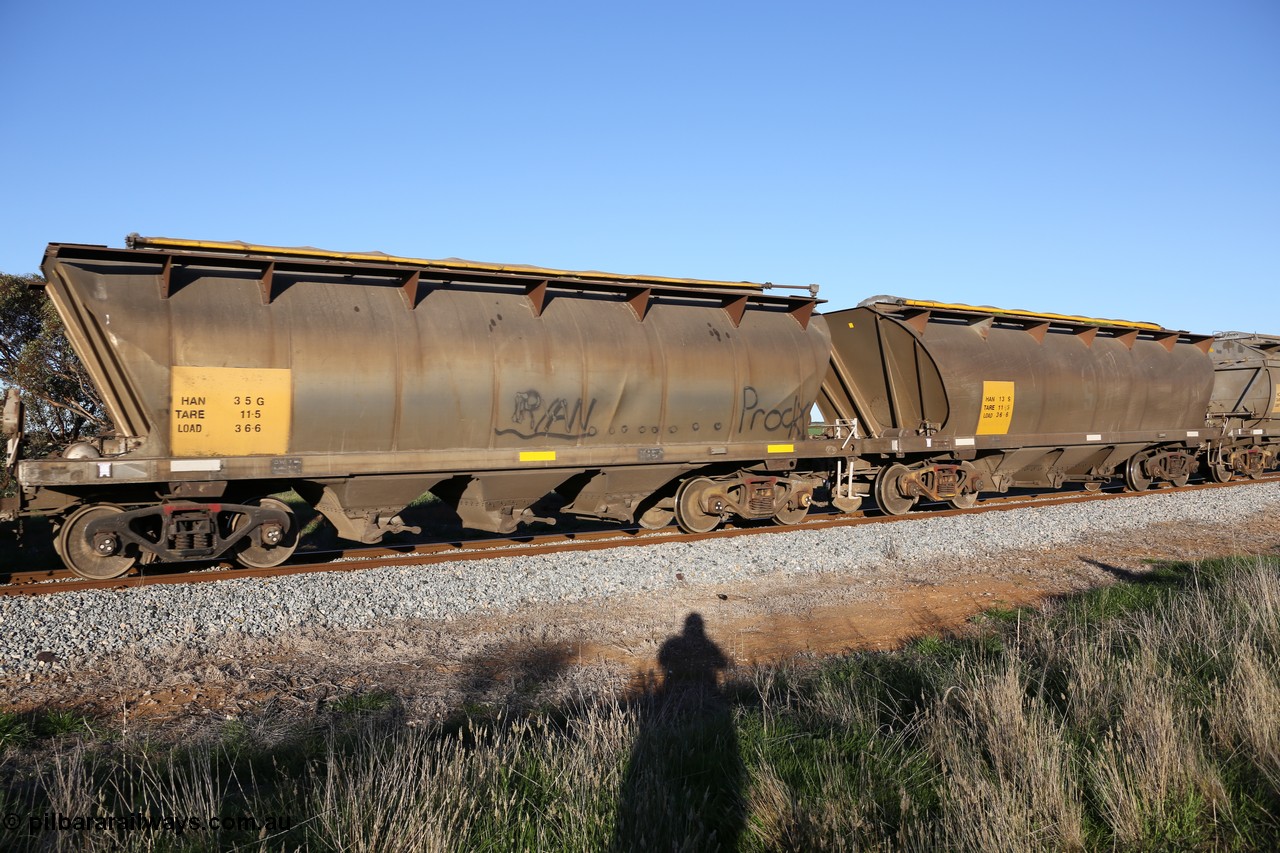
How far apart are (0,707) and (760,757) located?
17.2ft

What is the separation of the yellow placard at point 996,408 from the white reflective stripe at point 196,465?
12271 millimetres

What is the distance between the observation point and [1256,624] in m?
6.96

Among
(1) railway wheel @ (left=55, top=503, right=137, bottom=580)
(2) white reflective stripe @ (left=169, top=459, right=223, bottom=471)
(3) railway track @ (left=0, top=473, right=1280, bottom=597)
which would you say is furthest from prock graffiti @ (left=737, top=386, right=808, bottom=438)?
(1) railway wheel @ (left=55, top=503, right=137, bottom=580)

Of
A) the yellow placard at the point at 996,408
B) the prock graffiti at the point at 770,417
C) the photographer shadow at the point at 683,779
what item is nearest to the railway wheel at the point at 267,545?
the photographer shadow at the point at 683,779

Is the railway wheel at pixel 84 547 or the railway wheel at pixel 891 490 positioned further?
the railway wheel at pixel 891 490

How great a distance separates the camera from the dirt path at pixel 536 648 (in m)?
6.18

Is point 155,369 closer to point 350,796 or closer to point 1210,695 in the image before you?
point 350,796

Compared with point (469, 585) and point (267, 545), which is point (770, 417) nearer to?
point (469, 585)

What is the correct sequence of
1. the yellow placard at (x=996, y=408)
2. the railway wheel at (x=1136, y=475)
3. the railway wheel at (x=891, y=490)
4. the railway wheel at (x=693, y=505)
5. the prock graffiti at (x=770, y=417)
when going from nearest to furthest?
the prock graffiti at (x=770, y=417) < the railway wheel at (x=693, y=505) < the yellow placard at (x=996, y=408) < the railway wheel at (x=891, y=490) < the railway wheel at (x=1136, y=475)

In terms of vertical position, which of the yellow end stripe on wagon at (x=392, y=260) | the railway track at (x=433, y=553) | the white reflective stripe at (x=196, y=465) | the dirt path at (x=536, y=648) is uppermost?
the yellow end stripe on wagon at (x=392, y=260)

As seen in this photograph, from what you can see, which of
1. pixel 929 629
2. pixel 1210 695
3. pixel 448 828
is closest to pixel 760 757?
pixel 448 828

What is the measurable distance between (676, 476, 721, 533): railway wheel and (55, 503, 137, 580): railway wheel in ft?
23.7

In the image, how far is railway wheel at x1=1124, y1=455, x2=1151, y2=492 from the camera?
1930cm

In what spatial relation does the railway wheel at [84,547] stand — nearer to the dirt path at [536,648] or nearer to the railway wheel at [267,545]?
the railway wheel at [267,545]
